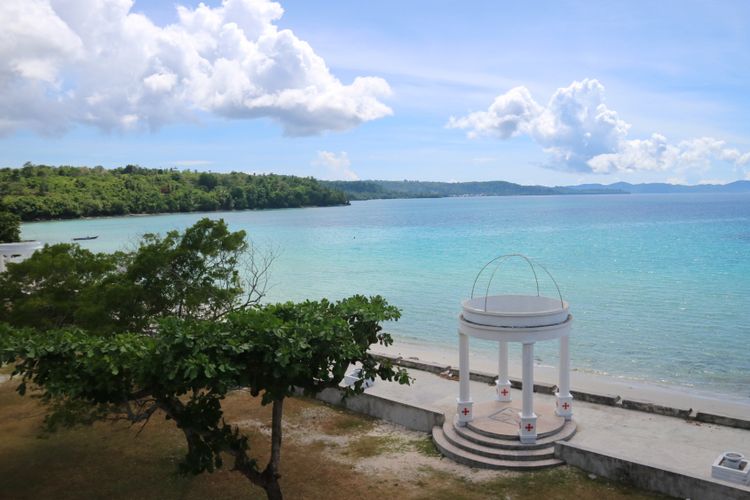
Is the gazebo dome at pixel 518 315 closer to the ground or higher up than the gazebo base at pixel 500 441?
higher up

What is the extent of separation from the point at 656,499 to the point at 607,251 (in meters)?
53.6

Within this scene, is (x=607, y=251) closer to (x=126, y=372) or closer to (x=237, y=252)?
(x=237, y=252)

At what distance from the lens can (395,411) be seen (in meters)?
14.8

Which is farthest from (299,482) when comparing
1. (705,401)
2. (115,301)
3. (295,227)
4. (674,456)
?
(295,227)

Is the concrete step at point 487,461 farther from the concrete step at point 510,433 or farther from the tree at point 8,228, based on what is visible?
the tree at point 8,228

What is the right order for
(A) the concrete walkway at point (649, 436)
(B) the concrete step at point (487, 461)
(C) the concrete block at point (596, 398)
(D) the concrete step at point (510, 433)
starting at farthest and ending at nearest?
(C) the concrete block at point (596, 398) < (D) the concrete step at point (510, 433) < (B) the concrete step at point (487, 461) < (A) the concrete walkway at point (649, 436)

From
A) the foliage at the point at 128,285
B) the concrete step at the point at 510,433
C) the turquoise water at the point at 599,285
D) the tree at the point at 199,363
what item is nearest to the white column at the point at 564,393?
the concrete step at the point at 510,433

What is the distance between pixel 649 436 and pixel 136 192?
448ft

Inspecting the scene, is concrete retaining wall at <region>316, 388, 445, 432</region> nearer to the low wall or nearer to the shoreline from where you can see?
the low wall

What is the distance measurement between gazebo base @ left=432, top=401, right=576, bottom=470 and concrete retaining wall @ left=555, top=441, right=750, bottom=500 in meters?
0.38

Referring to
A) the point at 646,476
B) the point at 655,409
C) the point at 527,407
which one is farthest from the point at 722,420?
the point at 527,407

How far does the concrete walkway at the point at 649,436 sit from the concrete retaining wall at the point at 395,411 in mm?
432

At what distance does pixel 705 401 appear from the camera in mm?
17734

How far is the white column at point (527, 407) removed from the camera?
40.9ft
